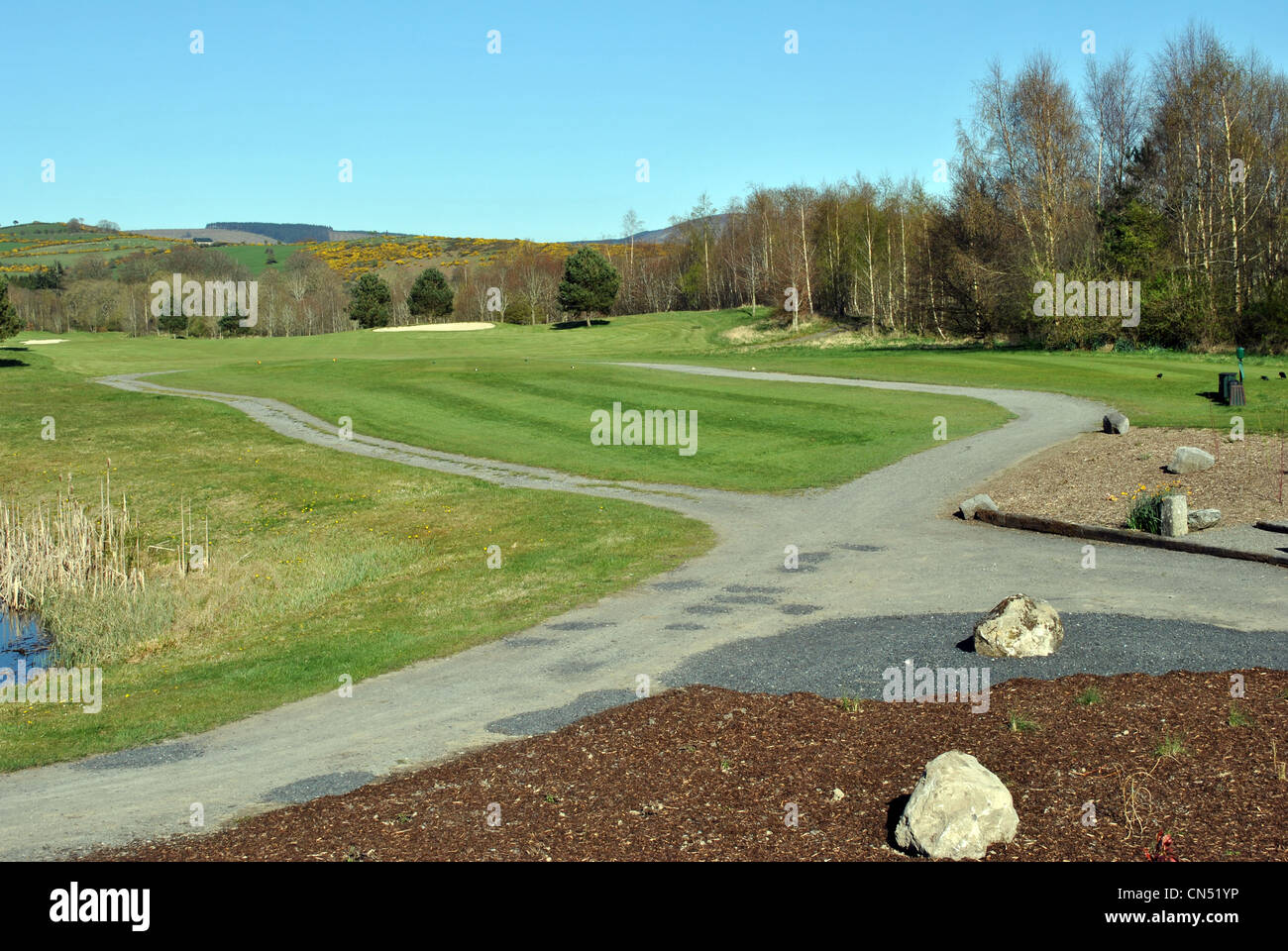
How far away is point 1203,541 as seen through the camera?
15.9 metres

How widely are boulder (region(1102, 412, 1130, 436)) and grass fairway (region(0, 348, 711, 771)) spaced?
12062 mm

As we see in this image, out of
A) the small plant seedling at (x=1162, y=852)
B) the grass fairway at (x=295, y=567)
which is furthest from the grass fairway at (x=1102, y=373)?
the small plant seedling at (x=1162, y=852)

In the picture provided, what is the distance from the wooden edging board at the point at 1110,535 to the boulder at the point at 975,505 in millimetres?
88

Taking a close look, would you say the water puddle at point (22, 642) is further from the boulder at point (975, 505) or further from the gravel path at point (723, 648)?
the boulder at point (975, 505)

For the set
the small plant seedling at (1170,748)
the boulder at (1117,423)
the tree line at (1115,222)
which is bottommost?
the small plant seedling at (1170,748)

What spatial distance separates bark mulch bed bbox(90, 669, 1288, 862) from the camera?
6.79 m

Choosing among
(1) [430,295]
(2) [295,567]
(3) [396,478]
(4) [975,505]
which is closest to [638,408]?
(3) [396,478]

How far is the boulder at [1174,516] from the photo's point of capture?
16469 mm

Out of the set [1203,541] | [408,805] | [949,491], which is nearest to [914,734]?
[408,805]

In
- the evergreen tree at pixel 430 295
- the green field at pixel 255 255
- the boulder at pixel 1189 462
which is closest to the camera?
the boulder at pixel 1189 462

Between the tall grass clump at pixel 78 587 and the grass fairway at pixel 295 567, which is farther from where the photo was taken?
the tall grass clump at pixel 78 587

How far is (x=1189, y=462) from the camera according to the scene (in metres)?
20.8

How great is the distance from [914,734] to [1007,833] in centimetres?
192

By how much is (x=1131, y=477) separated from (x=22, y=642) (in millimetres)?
21269
